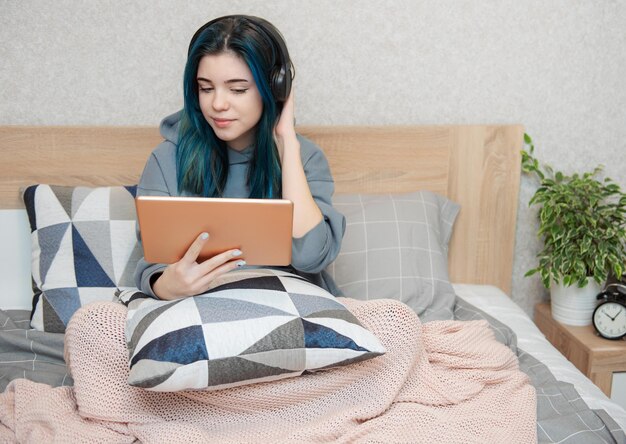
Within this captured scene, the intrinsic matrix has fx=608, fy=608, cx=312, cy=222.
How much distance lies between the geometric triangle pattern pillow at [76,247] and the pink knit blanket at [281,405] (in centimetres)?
41

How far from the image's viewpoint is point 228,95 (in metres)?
1.23

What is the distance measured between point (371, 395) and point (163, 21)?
3.93 ft

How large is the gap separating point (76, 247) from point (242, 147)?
505 millimetres

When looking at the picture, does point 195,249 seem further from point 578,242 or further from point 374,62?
point 578,242

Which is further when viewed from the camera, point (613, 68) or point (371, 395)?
point (613, 68)

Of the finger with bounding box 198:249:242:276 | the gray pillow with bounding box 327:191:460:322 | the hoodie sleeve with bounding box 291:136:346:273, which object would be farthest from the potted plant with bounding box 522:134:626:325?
the finger with bounding box 198:249:242:276

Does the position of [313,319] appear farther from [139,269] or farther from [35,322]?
[35,322]

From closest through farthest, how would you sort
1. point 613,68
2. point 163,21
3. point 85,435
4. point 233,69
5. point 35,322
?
point 85,435
point 233,69
point 35,322
point 163,21
point 613,68

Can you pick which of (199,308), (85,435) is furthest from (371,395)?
(85,435)

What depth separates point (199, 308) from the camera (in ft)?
3.33

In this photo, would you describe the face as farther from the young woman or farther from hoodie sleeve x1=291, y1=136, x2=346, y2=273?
hoodie sleeve x1=291, y1=136, x2=346, y2=273

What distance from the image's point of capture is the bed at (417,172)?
1.68 meters

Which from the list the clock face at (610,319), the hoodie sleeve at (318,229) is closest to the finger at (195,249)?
the hoodie sleeve at (318,229)

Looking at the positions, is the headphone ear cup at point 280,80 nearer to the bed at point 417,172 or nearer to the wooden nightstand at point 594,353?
the bed at point 417,172
